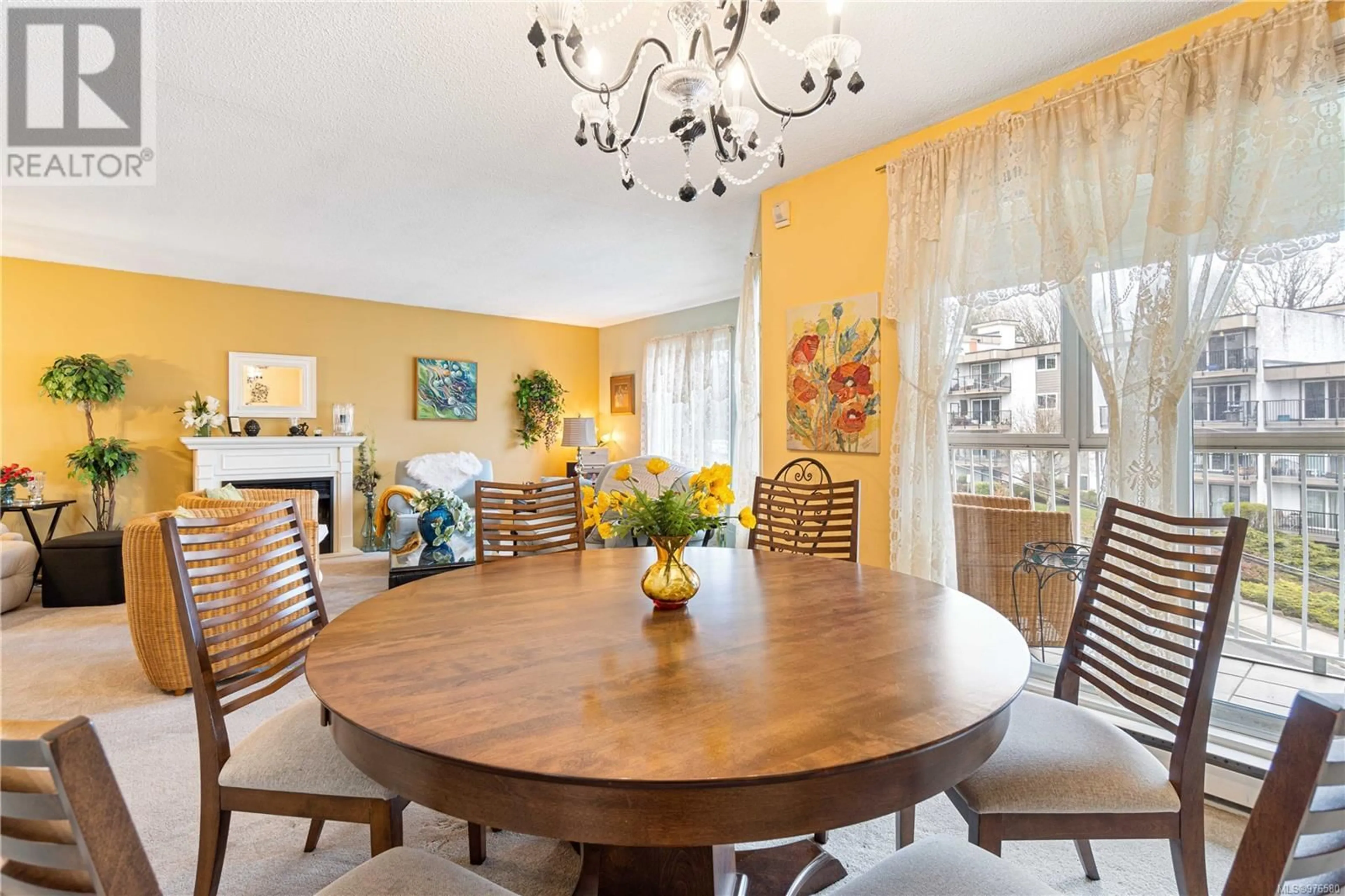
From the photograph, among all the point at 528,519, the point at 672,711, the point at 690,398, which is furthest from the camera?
the point at 690,398

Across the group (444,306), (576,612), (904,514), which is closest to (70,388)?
(444,306)

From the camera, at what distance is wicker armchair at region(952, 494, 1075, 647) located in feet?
9.09

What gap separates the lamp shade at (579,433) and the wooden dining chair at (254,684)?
19.6 ft

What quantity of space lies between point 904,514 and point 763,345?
1399mm

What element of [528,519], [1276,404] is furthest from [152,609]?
→ [1276,404]

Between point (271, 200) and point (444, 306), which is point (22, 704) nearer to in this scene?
point (271, 200)

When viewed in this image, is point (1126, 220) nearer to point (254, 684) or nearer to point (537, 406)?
point (254, 684)

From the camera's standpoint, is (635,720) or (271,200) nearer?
(635,720)

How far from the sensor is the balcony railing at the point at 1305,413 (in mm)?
1984

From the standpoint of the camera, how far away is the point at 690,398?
7012 millimetres

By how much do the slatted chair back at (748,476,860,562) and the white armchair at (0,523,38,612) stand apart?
4.92 metres

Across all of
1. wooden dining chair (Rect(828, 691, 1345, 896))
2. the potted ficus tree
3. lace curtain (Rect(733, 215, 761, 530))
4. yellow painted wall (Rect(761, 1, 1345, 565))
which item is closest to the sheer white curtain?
lace curtain (Rect(733, 215, 761, 530))

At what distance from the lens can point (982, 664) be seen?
1101mm

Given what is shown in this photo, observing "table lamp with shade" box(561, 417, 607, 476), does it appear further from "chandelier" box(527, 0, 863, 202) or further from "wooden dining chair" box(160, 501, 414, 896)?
"wooden dining chair" box(160, 501, 414, 896)
